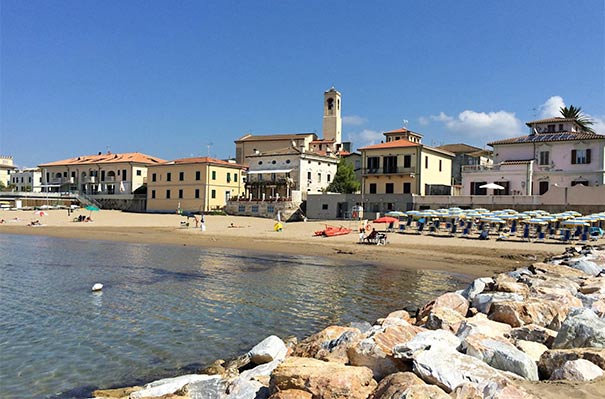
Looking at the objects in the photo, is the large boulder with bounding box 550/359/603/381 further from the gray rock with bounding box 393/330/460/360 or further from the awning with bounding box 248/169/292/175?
the awning with bounding box 248/169/292/175

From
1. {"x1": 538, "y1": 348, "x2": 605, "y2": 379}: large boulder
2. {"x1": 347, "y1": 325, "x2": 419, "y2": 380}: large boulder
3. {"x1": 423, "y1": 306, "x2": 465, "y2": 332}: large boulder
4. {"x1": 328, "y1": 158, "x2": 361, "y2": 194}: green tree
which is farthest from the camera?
{"x1": 328, "y1": 158, "x2": 361, "y2": 194}: green tree

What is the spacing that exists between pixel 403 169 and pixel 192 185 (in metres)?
27.0

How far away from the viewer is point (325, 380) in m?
5.43

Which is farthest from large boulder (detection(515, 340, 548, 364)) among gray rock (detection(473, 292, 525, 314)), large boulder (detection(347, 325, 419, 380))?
gray rock (detection(473, 292, 525, 314))

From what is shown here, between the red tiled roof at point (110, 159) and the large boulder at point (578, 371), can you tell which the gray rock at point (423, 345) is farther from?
the red tiled roof at point (110, 159)

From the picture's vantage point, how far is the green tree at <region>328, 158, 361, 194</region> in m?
59.7

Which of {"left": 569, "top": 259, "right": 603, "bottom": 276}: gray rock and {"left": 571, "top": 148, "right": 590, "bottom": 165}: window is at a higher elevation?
{"left": 571, "top": 148, "right": 590, "bottom": 165}: window

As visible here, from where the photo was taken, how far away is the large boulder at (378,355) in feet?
19.5

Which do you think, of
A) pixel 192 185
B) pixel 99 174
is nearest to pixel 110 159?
pixel 99 174

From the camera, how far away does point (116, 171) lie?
73.1 meters

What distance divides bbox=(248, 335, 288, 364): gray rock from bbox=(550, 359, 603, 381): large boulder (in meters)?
4.22

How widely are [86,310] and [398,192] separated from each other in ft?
132

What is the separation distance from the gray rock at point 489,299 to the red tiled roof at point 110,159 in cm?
6615

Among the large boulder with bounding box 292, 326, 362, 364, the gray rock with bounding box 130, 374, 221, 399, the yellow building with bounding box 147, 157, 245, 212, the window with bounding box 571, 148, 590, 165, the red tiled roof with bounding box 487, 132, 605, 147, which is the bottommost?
the gray rock with bounding box 130, 374, 221, 399
